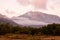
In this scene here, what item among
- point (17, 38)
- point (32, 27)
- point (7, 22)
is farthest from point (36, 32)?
point (7, 22)

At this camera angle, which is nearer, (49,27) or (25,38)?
(25,38)

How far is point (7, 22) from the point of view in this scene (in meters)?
5.34

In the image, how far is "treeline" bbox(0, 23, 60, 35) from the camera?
16.6ft

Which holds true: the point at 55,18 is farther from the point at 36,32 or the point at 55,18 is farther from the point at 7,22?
the point at 7,22

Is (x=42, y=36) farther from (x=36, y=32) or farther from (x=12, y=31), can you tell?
(x=12, y=31)

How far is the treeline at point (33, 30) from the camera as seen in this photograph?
5059 mm

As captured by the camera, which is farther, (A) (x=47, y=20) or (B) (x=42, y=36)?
(A) (x=47, y=20)

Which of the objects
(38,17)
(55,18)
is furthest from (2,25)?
(55,18)

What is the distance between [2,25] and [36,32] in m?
0.97

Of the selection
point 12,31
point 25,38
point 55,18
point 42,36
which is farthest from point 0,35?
point 55,18

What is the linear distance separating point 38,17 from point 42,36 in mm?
729

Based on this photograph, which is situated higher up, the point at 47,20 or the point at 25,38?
the point at 47,20

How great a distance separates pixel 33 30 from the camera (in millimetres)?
5098

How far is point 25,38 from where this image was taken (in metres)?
4.80
